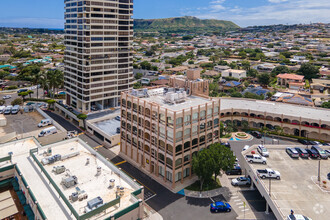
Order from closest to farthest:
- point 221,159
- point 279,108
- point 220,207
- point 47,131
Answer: point 220,207 → point 221,159 → point 47,131 → point 279,108

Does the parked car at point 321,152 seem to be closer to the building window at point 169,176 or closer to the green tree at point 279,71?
the building window at point 169,176

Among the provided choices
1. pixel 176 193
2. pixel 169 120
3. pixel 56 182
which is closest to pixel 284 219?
pixel 176 193

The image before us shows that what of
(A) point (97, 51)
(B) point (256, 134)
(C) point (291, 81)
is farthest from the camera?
(C) point (291, 81)

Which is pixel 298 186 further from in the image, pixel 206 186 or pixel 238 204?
pixel 206 186

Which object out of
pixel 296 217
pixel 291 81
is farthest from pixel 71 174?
pixel 291 81

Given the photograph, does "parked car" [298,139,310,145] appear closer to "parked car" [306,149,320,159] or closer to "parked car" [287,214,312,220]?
"parked car" [306,149,320,159]

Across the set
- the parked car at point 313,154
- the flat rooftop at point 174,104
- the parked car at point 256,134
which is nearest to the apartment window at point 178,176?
the flat rooftop at point 174,104

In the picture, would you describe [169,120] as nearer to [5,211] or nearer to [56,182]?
[56,182]
